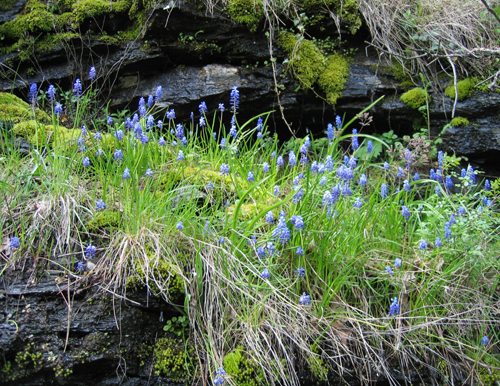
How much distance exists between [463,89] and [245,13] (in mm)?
2260

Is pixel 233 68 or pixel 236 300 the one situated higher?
pixel 233 68

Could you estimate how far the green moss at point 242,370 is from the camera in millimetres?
2152

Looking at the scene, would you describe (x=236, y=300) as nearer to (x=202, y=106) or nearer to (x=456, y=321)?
(x=456, y=321)

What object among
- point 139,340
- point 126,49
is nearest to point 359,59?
point 126,49

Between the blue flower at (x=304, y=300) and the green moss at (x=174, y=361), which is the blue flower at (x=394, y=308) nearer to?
the blue flower at (x=304, y=300)

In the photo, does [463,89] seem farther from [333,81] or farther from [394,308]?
[394,308]

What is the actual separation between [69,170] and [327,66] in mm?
2739

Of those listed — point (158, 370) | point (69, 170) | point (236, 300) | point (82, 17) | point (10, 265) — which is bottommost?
point (158, 370)

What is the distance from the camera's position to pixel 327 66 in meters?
4.31

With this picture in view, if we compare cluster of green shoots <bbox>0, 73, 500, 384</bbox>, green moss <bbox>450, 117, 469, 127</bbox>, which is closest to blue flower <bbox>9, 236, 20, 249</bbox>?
cluster of green shoots <bbox>0, 73, 500, 384</bbox>

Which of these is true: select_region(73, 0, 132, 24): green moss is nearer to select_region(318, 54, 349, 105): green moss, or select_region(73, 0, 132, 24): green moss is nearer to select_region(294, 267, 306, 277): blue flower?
select_region(318, 54, 349, 105): green moss

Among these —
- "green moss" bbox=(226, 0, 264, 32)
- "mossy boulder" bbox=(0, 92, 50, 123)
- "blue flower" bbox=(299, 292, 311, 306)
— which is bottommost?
"blue flower" bbox=(299, 292, 311, 306)

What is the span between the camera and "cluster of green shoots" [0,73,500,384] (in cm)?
230

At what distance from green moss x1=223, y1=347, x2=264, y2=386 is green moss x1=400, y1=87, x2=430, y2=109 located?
10.2 ft
